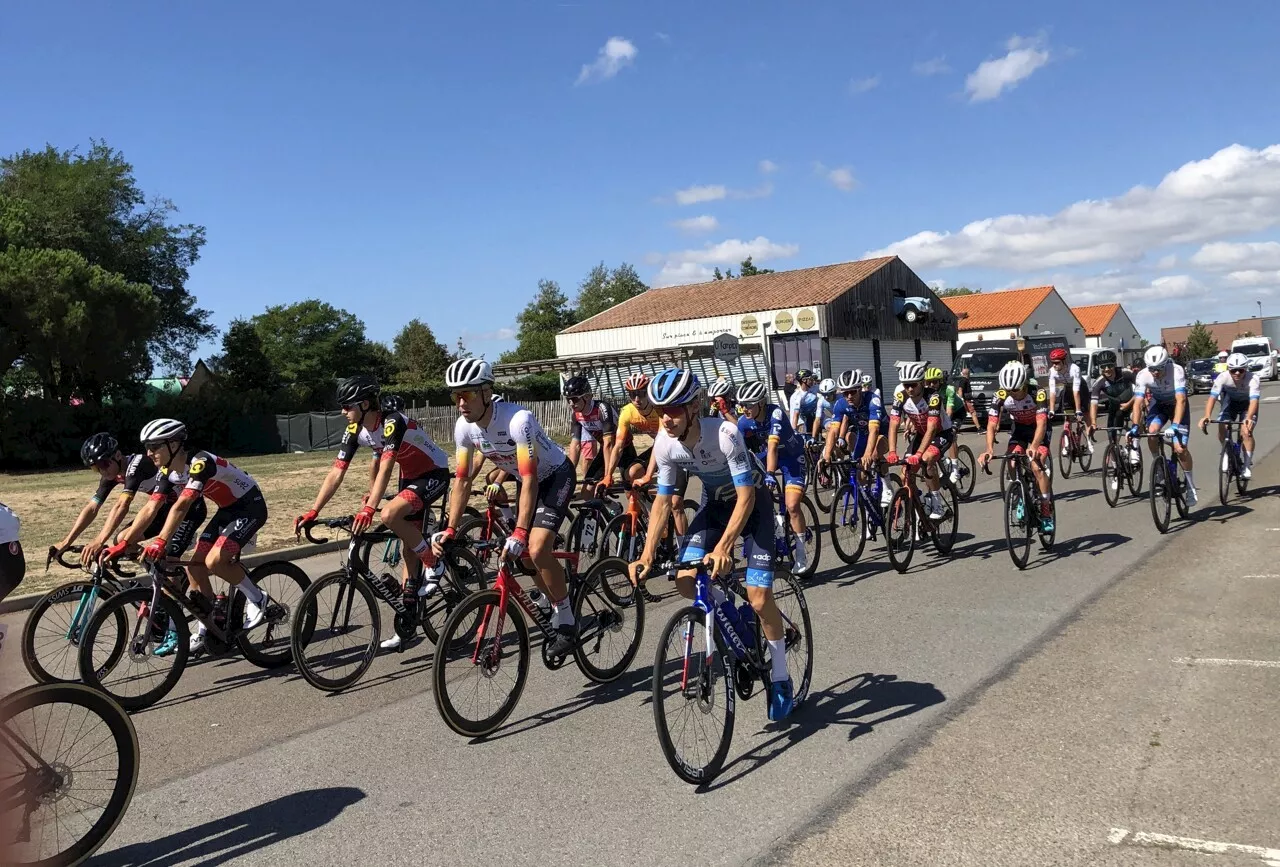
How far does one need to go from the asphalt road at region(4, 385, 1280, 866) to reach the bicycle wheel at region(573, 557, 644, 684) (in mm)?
155

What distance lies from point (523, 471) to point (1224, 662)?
4453mm

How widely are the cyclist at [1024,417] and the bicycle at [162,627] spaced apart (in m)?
6.73

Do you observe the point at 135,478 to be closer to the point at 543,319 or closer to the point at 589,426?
the point at 589,426

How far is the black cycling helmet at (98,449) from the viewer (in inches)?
274

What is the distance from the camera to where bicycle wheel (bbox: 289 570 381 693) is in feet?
20.1

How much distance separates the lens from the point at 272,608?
268 inches

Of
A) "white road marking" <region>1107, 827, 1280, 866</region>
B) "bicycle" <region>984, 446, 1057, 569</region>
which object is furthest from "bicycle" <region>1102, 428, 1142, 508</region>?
"white road marking" <region>1107, 827, 1280, 866</region>

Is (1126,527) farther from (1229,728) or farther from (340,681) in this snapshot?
(340,681)

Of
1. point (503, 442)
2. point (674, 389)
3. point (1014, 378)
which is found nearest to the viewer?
point (674, 389)

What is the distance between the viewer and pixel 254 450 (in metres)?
39.0

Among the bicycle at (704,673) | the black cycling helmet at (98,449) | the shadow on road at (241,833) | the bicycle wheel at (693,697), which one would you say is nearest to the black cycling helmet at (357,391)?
the black cycling helmet at (98,449)

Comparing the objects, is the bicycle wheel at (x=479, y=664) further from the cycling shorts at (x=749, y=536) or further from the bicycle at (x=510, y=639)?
the cycling shorts at (x=749, y=536)

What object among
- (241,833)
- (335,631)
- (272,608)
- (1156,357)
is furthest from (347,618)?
(1156,357)

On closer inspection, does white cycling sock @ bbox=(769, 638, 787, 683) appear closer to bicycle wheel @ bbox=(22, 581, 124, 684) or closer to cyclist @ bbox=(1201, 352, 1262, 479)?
bicycle wheel @ bbox=(22, 581, 124, 684)
